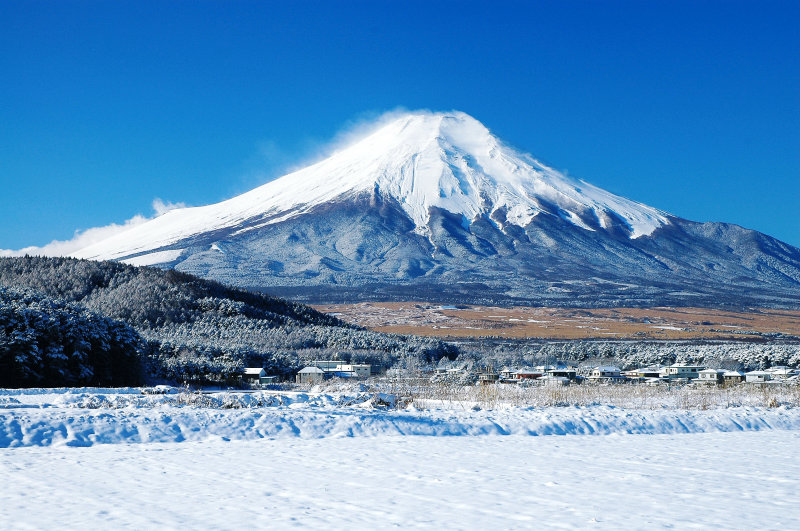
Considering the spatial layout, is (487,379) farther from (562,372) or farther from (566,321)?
(566,321)

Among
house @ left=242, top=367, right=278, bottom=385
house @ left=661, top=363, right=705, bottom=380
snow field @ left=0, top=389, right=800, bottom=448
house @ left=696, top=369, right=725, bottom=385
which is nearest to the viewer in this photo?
snow field @ left=0, top=389, right=800, bottom=448

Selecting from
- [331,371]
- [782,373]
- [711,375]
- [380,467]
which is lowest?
[331,371]

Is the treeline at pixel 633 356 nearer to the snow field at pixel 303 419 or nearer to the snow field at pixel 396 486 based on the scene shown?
the snow field at pixel 303 419

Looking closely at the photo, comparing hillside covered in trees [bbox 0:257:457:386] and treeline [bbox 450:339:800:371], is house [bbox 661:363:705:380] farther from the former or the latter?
hillside covered in trees [bbox 0:257:457:386]

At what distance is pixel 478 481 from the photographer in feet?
30.9

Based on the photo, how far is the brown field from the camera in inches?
4131

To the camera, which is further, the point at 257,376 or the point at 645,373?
the point at 645,373

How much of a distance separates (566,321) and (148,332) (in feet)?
275

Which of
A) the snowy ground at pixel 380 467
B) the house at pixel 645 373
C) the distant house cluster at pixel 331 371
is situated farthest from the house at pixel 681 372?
the snowy ground at pixel 380 467

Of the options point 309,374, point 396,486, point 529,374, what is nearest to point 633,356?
point 529,374

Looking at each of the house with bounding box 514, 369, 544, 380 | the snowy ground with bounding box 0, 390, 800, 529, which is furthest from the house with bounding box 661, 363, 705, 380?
the snowy ground with bounding box 0, 390, 800, 529

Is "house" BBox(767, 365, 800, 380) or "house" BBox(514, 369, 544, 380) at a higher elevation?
"house" BBox(767, 365, 800, 380)

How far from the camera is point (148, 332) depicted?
5891 centimetres

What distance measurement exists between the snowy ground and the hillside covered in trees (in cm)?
1147
